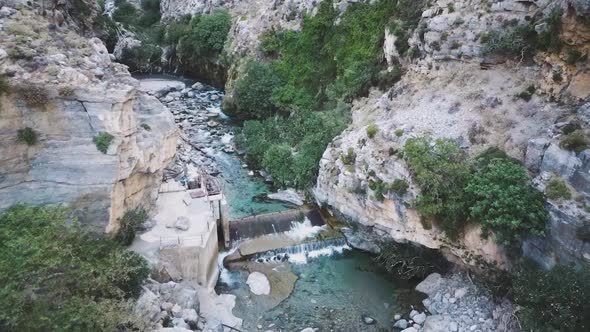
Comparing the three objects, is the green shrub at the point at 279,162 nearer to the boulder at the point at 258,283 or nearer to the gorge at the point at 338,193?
the gorge at the point at 338,193

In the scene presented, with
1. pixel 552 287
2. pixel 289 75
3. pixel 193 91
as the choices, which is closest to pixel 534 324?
pixel 552 287

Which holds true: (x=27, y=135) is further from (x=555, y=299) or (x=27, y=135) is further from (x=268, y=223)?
(x=555, y=299)

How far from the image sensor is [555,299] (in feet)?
56.3

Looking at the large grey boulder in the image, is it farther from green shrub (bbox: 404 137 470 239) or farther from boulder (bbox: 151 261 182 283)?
boulder (bbox: 151 261 182 283)

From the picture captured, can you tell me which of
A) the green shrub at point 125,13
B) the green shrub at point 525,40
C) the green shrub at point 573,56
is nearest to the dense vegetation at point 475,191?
the green shrub at point 573,56

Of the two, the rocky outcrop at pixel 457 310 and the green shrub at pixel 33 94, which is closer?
the green shrub at pixel 33 94

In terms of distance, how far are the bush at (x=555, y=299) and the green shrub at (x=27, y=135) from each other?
63.4 feet

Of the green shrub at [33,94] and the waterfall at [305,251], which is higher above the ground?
the green shrub at [33,94]

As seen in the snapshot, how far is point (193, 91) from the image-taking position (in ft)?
176

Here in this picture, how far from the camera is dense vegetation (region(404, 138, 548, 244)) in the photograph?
1939cm

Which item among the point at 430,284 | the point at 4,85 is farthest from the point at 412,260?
the point at 4,85

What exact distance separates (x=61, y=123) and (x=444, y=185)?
52.7ft

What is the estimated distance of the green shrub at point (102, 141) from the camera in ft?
66.1

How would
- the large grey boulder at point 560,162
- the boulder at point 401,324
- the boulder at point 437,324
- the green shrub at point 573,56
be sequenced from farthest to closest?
the green shrub at point 573,56 → the boulder at point 401,324 → the boulder at point 437,324 → the large grey boulder at point 560,162
